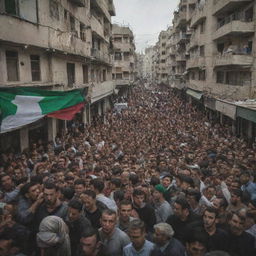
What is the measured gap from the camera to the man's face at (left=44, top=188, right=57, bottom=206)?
14.4 ft

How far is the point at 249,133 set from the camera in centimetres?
1873

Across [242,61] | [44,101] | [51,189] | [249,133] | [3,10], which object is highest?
[3,10]

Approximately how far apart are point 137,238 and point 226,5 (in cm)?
2124

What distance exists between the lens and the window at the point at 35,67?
42.7 feet

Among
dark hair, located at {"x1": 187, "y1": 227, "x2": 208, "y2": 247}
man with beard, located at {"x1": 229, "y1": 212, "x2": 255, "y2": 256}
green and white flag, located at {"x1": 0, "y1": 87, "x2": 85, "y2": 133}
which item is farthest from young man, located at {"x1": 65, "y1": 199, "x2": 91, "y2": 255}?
green and white flag, located at {"x1": 0, "y1": 87, "x2": 85, "y2": 133}

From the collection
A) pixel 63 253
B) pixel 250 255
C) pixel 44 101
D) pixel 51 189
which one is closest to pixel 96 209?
pixel 51 189

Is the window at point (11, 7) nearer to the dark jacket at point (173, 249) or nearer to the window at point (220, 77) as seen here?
the dark jacket at point (173, 249)

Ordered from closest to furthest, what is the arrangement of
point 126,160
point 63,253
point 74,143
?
1. point 63,253
2. point 126,160
3. point 74,143

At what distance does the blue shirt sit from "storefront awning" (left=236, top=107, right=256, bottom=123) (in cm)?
1136

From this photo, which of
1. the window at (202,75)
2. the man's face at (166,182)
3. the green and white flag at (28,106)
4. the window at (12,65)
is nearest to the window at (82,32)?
the window at (12,65)

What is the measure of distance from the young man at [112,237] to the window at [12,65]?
9.04 meters

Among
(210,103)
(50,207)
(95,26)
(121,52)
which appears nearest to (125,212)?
(50,207)

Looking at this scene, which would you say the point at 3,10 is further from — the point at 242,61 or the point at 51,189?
the point at 242,61

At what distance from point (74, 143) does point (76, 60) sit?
7165 mm
